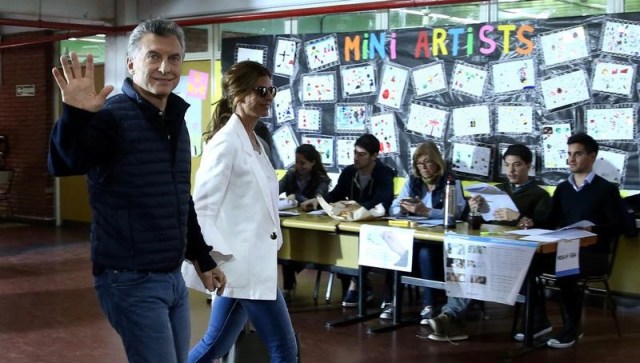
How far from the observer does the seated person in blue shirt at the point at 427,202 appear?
5375mm

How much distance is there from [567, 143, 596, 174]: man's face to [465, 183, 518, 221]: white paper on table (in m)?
0.54

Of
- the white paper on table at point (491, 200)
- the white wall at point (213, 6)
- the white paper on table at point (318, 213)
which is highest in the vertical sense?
the white wall at point (213, 6)

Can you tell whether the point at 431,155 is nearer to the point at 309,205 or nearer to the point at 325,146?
the point at 309,205

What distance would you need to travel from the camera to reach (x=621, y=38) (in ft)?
20.0

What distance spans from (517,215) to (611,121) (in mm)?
1574

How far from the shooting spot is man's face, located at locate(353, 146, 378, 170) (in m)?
6.38

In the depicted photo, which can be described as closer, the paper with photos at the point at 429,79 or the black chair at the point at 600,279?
the black chair at the point at 600,279

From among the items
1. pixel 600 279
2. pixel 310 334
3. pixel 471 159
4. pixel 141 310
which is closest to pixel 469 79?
pixel 471 159

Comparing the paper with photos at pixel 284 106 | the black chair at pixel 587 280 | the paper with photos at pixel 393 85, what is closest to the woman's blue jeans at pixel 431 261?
the black chair at pixel 587 280

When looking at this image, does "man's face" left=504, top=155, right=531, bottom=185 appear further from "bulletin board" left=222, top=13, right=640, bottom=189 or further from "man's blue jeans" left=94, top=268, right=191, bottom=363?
"man's blue jeans" left=94, top=268, right=191, bottom=363

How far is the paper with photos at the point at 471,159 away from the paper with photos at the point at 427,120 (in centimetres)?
21

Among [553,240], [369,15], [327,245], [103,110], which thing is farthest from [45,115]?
[103,110]

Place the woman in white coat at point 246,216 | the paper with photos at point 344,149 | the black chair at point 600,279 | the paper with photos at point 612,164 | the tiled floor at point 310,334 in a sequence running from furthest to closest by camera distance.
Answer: the paper with photos at point 344,149 < the paper with photos at point 612,164 < the black chair at point 600,279 < the tiled floor at point 310,334 < the woman in white coat at point 246,216

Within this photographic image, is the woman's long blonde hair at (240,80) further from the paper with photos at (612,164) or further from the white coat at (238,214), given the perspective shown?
the paper with photos at (612,164)
